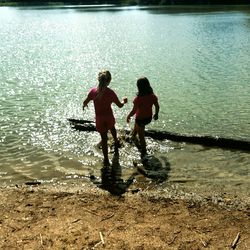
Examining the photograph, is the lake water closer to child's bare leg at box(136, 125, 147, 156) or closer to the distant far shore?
child's bare leg at box(136, 125, 147, 156)

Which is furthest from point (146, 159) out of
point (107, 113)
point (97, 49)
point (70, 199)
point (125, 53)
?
point (97, 49)

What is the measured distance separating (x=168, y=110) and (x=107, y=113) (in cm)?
576

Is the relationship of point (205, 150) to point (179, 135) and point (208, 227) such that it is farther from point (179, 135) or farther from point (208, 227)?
point (208, 227)

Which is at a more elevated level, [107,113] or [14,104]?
[107,113]

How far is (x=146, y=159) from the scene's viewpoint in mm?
10234

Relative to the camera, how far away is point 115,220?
23.4ft

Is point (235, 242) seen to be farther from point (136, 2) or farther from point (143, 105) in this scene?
point (136, 2)

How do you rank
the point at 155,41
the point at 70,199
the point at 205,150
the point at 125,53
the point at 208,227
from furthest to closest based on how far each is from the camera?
the point at 155,41 → the point at 125,53 → the point at 205,150 → the point at 70,199 → the point at 208,227

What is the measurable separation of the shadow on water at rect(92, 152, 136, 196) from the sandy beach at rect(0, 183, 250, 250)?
0.18 meters

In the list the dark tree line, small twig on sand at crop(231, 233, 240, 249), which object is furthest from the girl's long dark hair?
the dark tree line

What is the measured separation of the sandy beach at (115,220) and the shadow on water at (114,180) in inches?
7.3

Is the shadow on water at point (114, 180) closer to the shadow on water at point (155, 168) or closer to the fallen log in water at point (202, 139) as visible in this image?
the shadow on water at point (155, 168)

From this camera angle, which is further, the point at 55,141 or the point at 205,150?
the point at 55,141

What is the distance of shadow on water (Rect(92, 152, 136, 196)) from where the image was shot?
27.8 ft
